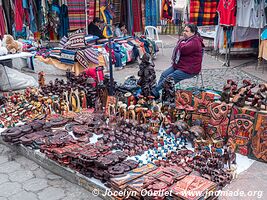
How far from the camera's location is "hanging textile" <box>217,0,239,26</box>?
727cm

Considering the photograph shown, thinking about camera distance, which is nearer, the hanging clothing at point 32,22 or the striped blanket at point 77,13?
the striped blanket at point 77,13

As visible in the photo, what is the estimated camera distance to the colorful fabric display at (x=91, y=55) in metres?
6.90

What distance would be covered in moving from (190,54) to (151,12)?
13.3 feet

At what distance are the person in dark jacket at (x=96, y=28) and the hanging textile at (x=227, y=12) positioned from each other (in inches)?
111

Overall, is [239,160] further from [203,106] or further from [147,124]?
[147,124]

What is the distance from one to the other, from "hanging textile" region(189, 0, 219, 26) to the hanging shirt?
27.4 inches

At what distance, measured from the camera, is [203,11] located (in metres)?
8.01

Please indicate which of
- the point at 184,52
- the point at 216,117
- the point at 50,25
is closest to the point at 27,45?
the point at 50,25

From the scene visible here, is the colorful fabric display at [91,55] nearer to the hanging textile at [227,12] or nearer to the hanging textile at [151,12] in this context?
the hanging textile at [151,12]

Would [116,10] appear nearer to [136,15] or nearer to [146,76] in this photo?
[136,15]

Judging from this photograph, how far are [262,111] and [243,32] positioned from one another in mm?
5417

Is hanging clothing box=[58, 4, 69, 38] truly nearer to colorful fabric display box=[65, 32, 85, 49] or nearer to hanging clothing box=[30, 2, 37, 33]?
hanging clothing box=[30, 2, 37, 33]

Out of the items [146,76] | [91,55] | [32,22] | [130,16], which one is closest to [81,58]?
[91,55]

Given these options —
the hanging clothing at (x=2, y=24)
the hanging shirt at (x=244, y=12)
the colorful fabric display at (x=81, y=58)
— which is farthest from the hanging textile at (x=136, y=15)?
the hanging clothing at (x=2, y=24)
